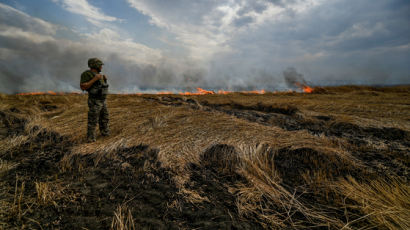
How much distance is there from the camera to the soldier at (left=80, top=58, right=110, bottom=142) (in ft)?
12.4

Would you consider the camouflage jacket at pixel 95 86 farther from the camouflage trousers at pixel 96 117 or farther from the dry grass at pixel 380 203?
the dry grass at pixel 380 203

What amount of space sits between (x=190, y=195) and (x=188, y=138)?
1912 mm

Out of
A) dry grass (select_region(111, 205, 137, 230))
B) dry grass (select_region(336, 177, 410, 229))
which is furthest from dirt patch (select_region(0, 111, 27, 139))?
dry grass (select_region(336, 177, 410, 229))

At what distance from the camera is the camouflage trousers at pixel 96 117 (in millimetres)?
3842

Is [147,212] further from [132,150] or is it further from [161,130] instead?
[161,130]

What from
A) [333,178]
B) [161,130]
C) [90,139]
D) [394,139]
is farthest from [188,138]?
[394,139]

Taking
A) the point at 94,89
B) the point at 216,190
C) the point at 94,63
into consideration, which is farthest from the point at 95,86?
the point at 216,190

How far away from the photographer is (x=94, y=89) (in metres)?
3.88

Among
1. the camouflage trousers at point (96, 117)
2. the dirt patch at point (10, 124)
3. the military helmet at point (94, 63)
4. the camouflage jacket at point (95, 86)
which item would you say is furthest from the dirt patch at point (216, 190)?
the dirt patch at point (10, 124)

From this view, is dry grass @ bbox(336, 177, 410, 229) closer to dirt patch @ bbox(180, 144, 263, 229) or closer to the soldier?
dirt patch @ bbox(180, 144, 263, 229)

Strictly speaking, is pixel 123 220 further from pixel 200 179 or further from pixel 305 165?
pixel 305 165

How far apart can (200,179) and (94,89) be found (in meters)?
3.20

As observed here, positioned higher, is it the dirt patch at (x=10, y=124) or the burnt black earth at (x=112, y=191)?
the dirt patch at (x=10, y=124)

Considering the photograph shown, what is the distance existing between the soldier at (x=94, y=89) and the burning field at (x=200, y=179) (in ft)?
1.33
